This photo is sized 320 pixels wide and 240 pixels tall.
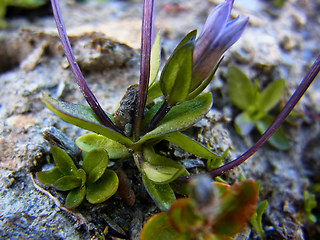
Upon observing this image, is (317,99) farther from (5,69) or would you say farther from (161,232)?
(5,69)

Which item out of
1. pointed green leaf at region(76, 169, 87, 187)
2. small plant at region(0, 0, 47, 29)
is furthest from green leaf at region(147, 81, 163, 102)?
small plant at region(0, 0, 47, 29)

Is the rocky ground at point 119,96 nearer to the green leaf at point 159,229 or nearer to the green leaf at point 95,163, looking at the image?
the green leaf at point 95,163

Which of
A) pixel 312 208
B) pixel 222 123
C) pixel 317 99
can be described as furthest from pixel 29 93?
pixel 317 99

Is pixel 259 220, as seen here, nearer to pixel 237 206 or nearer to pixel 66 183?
pixel 237 206

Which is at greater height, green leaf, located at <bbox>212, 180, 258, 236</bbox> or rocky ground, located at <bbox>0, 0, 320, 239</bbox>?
green leaf, located at <bbox>212, 180, 258, 236</bbox>

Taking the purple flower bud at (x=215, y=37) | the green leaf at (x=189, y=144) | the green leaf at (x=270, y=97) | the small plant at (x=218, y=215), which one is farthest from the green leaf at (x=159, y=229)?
the green leaf at (x=270, y=97)

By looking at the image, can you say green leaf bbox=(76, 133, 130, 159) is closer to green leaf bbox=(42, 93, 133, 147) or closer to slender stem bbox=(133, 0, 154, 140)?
green leaf bbox=(42, 93, 133, 147)

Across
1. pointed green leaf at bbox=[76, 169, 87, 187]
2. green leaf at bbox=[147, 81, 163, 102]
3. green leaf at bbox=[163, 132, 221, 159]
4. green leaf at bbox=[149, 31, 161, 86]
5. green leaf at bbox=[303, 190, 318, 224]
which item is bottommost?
green leaf at bbox=[303, 190, 318, 224]
